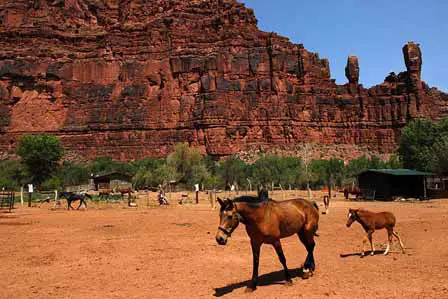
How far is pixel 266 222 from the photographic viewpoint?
8648 millimetres

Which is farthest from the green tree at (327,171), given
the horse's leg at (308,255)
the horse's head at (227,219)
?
the horse's head at (227,219)

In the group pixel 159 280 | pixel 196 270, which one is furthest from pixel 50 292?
pixel 196 270

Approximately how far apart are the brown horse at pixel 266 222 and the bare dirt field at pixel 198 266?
671mm

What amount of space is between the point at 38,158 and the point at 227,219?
65.6m

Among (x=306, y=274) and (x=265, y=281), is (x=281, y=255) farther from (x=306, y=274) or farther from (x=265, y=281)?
(x=306, y=274)

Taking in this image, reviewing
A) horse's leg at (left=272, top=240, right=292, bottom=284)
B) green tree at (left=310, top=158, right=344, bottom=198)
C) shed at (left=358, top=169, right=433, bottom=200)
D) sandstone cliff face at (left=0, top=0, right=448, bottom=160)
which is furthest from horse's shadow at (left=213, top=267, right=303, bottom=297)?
sandstone cliff face at (left=0, top=0, right=448, bottom=160)

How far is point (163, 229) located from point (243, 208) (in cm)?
1187

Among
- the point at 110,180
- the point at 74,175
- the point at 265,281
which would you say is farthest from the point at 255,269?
the point at 74,175

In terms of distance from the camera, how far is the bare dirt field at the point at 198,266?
8656mm

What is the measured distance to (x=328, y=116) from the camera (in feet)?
375

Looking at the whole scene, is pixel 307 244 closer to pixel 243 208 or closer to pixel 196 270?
pixel 243 208

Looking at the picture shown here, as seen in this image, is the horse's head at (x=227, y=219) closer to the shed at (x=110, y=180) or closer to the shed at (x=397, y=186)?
the shed at (x=397, y=186)

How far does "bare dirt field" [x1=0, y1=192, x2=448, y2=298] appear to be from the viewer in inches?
341

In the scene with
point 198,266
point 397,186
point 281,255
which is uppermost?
point 281,255
